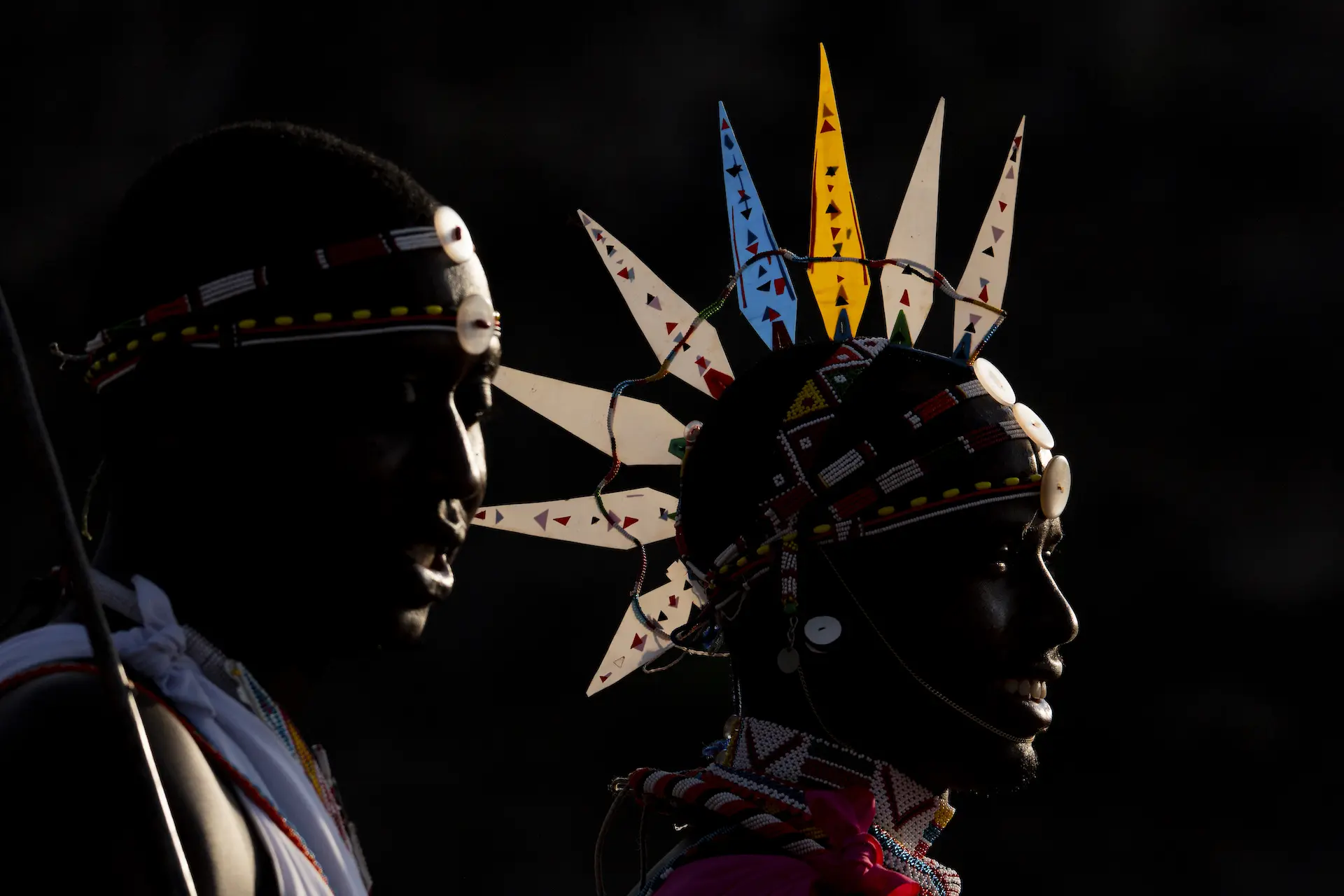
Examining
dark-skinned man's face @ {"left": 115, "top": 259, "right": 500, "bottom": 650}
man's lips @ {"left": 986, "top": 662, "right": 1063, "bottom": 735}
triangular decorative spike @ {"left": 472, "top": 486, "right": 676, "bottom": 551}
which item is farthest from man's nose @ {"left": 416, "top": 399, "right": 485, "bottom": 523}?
triangular decorative spike @ {"left": 472, "top": 486, "right": 676, "bottom": 551}

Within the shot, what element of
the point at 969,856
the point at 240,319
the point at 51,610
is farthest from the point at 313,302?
the point at 969,856

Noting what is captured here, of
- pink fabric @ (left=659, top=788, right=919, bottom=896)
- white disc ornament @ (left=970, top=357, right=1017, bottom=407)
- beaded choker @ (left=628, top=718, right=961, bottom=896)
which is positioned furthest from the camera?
white disc ornament @ (left=970, top=357, right=1017, bottom=407)

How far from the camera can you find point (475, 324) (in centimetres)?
183

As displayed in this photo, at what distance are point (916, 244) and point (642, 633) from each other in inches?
31.9

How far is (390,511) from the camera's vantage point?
1717mm

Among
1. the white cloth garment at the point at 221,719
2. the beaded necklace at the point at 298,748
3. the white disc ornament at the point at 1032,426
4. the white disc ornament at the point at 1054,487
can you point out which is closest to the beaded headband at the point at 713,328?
the white disc ornament at the point at 1032,426

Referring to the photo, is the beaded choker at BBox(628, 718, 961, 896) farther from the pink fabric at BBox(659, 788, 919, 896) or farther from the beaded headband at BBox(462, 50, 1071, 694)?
the beaded headband at BBox(462, 50, 1071, 694)

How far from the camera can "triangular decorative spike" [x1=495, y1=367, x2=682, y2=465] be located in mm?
2975

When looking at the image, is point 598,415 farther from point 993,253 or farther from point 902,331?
point 993,253

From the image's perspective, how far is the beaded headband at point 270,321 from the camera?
171cm

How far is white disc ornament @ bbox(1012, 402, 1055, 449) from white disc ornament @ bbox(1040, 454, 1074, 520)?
6 centimetres

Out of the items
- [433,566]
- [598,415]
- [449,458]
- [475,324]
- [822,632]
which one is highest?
[475,324]

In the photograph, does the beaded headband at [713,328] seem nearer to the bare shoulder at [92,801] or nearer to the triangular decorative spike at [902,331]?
the triangular decorative spike at [902,331]

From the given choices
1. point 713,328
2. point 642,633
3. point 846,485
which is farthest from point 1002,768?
point 713,328
